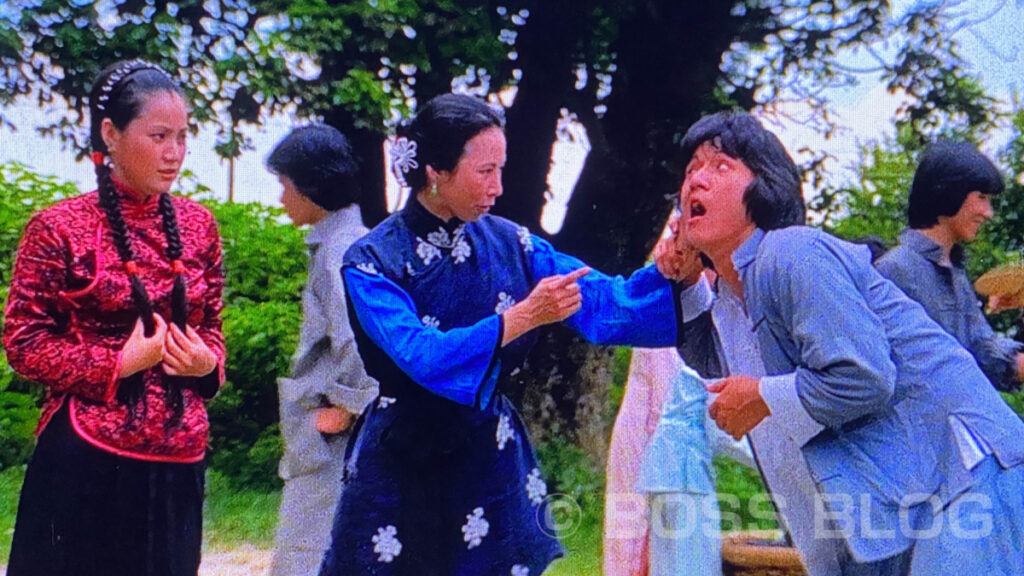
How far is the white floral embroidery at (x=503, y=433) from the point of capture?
7.84 ft

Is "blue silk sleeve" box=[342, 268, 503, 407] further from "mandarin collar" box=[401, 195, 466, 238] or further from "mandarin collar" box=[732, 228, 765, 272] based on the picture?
"mandarin collar" box=[732, 228, 765, 272]

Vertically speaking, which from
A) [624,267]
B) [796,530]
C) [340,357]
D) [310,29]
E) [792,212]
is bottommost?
[796,530]

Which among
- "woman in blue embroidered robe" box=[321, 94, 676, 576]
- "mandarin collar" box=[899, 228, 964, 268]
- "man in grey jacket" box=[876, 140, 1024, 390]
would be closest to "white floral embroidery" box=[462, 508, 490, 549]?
"woman in blue embroidered robe" box=[321, 94, 676, 576]

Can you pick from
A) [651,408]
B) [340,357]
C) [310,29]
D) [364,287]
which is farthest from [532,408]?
[310,29]

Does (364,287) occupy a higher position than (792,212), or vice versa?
(792,212)

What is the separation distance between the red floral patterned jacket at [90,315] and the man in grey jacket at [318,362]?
494mm

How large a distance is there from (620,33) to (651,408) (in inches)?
44.4

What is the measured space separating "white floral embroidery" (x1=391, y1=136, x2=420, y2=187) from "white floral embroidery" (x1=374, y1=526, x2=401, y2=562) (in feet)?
2.41

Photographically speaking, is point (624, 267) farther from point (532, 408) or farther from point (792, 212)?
point (792, 212)

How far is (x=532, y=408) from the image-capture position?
3.14 m

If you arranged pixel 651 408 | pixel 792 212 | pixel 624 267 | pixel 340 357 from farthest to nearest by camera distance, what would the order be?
pixel 624 267
pixel 651 408
pixel 340 357
pixel 792 212

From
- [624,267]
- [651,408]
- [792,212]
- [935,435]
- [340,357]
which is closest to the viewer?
[935,435]

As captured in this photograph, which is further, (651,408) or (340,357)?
(651,408)

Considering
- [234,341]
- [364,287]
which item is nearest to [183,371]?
[364,287]
